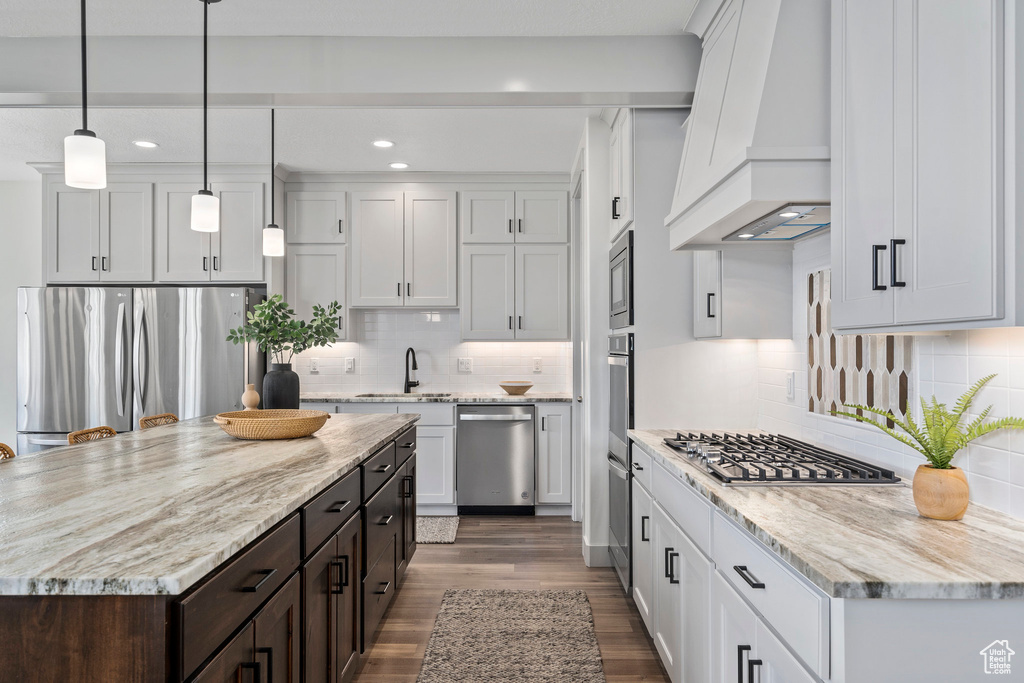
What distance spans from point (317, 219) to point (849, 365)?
159 inches

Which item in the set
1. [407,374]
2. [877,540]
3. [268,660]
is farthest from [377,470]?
[407,374]

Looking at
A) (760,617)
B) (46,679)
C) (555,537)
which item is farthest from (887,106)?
(555,537)

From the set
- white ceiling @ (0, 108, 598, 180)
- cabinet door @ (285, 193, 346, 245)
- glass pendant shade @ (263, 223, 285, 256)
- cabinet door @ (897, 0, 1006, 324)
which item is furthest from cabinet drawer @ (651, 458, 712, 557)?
cabinet door @ (285, 193, 346, 245)

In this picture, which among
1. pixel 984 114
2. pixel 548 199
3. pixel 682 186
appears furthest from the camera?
pixel 548 199

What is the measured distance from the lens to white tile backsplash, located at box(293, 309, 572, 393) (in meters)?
5.26

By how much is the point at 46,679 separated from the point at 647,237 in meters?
2.65

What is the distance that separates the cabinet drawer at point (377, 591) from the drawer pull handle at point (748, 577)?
1.46m

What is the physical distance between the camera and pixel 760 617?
1394mm

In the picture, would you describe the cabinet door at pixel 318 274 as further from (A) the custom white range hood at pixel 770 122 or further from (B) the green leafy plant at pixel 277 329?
(A) the custom white range hood at pixel 770 122

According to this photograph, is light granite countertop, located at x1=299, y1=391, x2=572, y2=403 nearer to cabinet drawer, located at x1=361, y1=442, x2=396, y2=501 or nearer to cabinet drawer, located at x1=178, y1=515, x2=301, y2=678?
cabinet drawer, located at x1=361, y1=442, x2=396, y2=501

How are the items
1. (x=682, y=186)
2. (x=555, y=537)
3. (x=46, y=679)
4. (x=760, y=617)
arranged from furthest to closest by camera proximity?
(x=555, y=537), (x=682, y=186), (x=760, y=617), (x=46, y=679)

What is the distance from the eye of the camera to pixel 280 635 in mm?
1512

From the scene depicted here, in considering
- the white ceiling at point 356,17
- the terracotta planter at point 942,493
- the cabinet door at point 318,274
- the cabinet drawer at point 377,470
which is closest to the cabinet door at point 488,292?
the cabinet door at point 318,274

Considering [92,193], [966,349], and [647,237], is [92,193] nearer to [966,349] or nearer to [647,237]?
[647,237]
